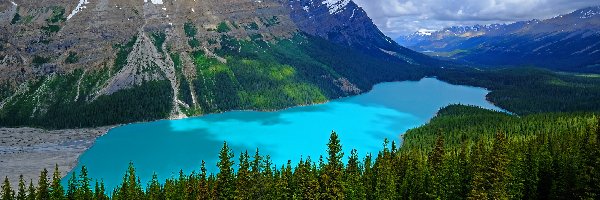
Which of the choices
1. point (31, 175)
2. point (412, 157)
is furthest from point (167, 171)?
point (412, 157)

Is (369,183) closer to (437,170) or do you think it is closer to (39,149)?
(437,170)

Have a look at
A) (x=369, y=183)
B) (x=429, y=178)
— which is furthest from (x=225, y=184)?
(x=429, y=178)

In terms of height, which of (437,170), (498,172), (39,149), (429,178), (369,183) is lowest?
(39,149)

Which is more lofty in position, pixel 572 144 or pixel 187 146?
pixel 572 144

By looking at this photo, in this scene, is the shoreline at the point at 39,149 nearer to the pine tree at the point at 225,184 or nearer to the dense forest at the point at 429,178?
the dense forest at the point at 429,178

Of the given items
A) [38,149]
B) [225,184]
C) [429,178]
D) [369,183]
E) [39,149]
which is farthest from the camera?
[39,149]

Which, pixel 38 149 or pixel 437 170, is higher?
pixel 437 170

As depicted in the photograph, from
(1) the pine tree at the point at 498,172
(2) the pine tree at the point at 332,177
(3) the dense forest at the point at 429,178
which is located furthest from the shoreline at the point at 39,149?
(1) the pine tree at the point at 498,172

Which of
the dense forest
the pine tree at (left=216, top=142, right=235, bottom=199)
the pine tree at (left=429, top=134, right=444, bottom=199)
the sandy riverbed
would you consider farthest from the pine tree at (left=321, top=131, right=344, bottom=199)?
the sandy riverbed

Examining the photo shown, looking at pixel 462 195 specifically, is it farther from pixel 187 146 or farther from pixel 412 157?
pixel 187 146
